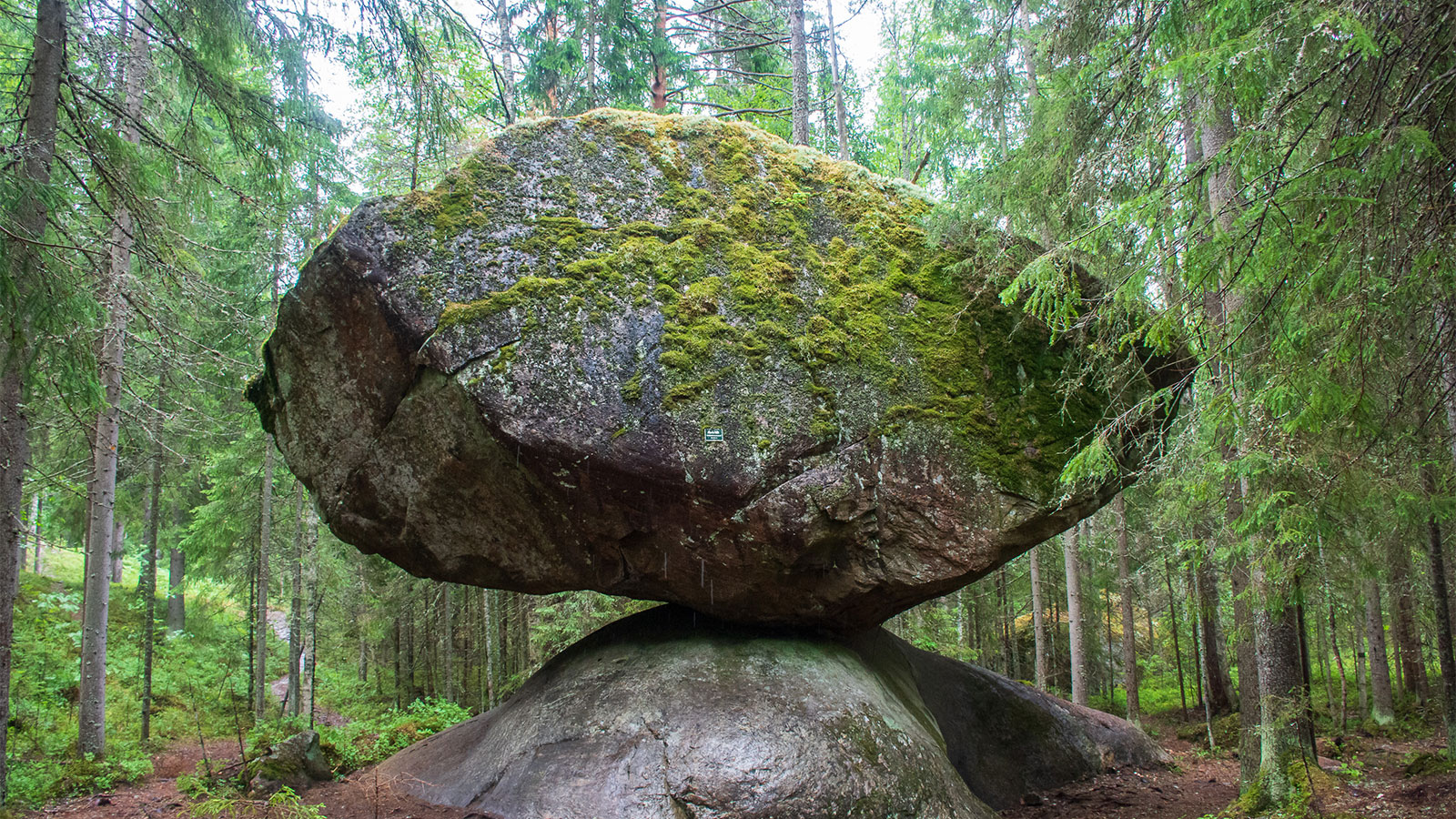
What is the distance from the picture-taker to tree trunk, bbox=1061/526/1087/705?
439 inches

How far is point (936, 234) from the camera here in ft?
21.1

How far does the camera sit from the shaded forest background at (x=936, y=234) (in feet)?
12.0

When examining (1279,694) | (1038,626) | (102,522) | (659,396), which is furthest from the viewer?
(1038,626)

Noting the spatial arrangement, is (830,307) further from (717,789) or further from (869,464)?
(717,789)

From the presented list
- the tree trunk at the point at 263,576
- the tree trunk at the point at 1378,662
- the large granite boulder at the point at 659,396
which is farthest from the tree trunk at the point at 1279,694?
the tree trunk at the point at 263,576

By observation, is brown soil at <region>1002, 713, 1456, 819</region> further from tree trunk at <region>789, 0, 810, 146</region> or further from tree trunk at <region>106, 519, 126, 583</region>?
tree trunk at <region>106, 519, 126, 583</region>

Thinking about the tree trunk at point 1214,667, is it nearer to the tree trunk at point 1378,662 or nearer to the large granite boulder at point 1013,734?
the tree trunk at point 1378,662

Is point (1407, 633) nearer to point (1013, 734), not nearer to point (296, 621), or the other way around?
point (1013, 734)

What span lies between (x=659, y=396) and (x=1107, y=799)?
18.3 feet

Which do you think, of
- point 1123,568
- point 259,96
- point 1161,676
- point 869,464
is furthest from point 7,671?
point 1161,676

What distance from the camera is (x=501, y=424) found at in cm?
514

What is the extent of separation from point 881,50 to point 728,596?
56.3ft

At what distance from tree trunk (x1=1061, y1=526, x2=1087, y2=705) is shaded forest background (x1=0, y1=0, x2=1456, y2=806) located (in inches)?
2.2

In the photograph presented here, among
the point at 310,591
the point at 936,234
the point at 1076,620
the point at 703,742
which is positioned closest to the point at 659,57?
the point at 936,234
